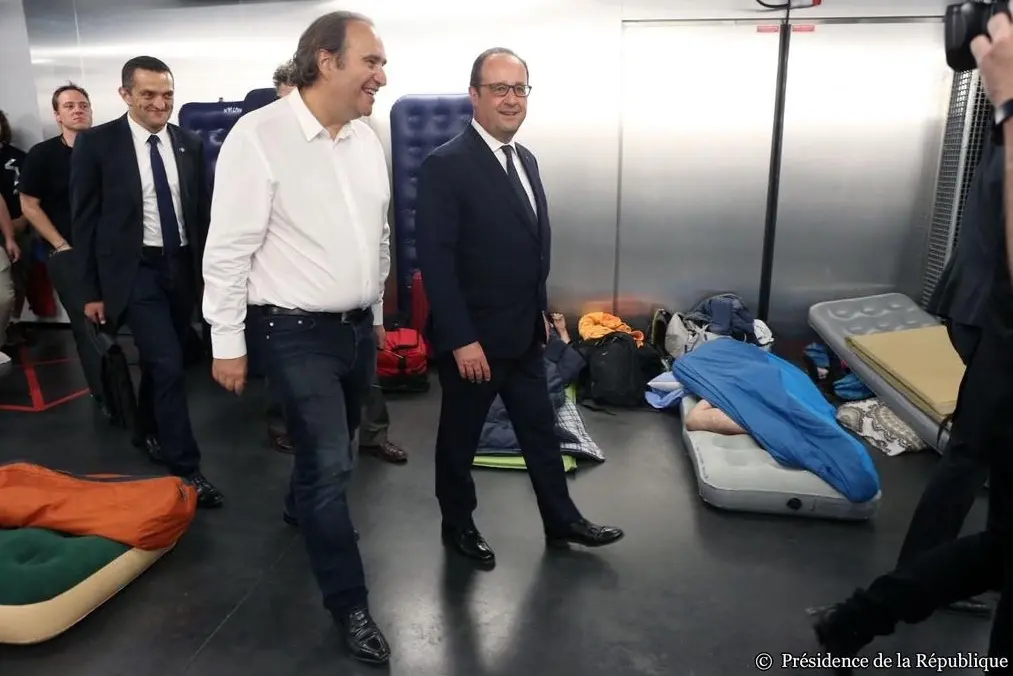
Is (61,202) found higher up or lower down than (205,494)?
higher up

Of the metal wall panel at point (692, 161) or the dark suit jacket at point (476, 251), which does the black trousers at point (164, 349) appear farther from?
the metal wall panel at point (692, 161)

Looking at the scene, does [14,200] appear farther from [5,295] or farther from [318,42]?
[318,42]

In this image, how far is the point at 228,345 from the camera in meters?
2.02

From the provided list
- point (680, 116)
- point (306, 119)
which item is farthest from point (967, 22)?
point (680, 116)

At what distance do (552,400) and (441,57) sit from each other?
2.76 metres

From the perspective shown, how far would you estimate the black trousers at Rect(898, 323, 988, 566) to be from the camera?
2.04 metres

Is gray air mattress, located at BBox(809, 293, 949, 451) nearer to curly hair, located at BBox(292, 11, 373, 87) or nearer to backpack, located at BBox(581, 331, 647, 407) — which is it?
backpack, located at BBox(581, 331, 647, 407)

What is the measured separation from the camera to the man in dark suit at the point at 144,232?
9.51 ft

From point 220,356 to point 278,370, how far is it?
6.3 inches

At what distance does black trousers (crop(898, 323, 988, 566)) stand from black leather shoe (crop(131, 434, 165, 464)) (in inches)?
120

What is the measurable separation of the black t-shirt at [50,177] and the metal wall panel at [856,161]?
14.8 feet

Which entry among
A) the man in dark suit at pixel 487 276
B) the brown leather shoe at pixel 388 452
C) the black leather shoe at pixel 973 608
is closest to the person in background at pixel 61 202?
the brown leather shoe at pixel 388 452

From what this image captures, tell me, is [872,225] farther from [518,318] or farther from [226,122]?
[226,122]

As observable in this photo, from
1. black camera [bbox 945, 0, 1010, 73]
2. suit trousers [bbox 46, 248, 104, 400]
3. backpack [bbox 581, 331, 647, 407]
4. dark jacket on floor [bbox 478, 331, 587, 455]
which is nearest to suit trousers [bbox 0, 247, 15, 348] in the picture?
suit trousers [bbox 46, 248, 104, 400]
